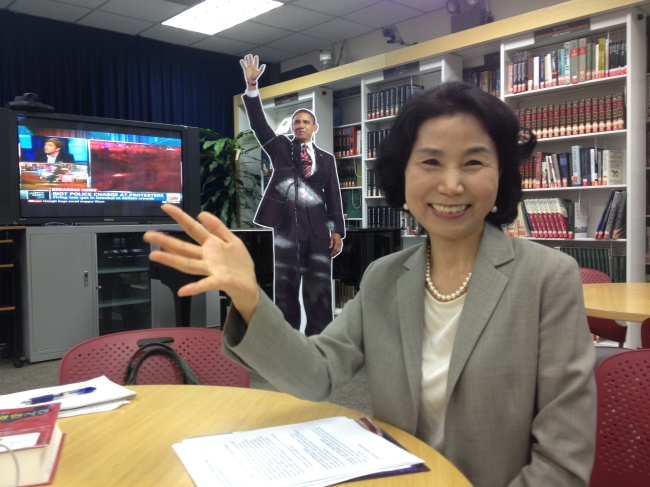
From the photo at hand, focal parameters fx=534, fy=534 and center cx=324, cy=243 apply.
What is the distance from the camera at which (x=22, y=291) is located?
439 centimetres

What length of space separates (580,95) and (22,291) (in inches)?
187

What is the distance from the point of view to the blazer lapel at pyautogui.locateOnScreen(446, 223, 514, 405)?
984 mm

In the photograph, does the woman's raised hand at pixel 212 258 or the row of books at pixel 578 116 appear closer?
the woman's raised hand at pixel 212 258

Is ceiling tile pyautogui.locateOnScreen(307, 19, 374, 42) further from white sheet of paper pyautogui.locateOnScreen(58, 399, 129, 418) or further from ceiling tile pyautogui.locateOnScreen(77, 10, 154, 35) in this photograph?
white sheet of paper pyautogui.locateOnScreen(58, 399, 129, 418)

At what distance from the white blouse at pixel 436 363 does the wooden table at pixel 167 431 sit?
0.09 m

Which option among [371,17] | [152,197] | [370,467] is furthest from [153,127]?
[370,467]

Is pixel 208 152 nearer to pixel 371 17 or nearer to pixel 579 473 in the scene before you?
pixel 371 17

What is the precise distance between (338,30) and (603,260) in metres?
3.73

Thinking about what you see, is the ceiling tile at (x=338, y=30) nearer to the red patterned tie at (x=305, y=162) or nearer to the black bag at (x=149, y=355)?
the red patterned tie at (x=305, y=162)

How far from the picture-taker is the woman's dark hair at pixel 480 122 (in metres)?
1.10

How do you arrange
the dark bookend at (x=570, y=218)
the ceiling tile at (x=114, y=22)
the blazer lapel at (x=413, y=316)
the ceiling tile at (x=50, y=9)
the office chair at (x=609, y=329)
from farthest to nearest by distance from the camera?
1. the ceiling tile at (x=114, y=22)
2. the ceiling tile at (x=50, y=9)
3. the dark bookend at (x=570, y=218)
4. the office chair at (x=609, y=329)
5. the blazer lapel at (x=413, y=316)

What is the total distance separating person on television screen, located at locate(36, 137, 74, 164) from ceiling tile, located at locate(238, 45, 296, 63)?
2862 mm

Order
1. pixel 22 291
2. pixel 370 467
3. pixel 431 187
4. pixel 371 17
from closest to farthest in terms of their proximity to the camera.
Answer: pixel 370 467 < pixel 431 187 < pixel 22 291 < pixel 371 17

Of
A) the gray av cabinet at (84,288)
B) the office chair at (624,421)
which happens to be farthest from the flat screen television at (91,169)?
the office chair at (624,421)
